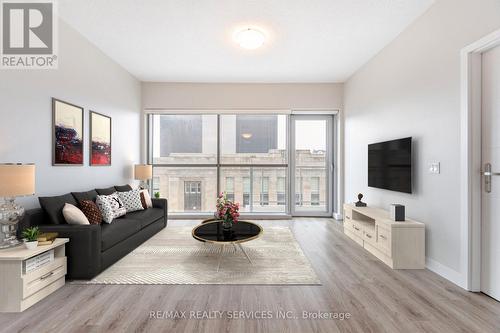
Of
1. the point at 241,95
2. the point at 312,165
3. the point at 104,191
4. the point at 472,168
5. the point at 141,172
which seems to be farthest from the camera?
the point at 312,165

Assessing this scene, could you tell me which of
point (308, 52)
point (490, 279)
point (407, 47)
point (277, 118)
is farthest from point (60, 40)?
point (490, 279)

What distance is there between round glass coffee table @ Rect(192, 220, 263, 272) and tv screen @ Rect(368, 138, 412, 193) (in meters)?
2.00

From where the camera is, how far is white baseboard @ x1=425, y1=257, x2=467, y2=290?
2340 millimetres

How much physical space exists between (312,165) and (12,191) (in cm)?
503

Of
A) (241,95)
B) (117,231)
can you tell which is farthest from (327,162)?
(117,231)

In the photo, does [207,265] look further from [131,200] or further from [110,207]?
[131,200]

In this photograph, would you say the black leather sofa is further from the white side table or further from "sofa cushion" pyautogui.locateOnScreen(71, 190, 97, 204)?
the white side table

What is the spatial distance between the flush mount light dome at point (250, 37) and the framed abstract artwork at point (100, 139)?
8.38 feet

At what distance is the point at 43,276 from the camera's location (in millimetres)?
2146

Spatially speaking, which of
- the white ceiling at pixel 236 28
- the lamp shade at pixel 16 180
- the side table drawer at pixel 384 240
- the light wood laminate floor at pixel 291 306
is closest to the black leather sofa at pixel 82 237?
the light wood laminate floor at pixel 291 306

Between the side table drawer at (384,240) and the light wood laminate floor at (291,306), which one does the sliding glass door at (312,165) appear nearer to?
the side table drawer at (384,240)

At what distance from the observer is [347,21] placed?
9.84 ft

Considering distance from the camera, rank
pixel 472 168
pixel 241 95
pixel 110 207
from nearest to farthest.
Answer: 1. pixel 472 168
2. pixel 110 207
3. pixel 241 95

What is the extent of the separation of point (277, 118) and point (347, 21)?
2683mm
